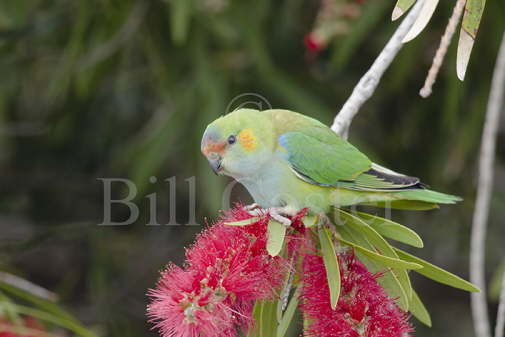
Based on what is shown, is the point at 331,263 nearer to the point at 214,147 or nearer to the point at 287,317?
the point at 287,317

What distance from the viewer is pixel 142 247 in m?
4.60

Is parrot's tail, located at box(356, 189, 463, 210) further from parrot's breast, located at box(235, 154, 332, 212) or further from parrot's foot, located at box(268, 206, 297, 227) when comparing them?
parrot's foot, located at box(268, 206, 297, 227)

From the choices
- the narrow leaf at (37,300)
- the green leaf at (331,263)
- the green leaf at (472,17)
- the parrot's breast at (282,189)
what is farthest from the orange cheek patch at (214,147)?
the narrow leaf at (37,300)

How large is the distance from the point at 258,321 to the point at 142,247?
2.77 m

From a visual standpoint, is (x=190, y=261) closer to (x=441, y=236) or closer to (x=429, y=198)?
(x=429, y=198)

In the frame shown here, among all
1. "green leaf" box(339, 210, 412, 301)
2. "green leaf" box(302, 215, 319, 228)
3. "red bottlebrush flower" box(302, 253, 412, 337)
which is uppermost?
"green leaf" box(302, 215, 319, 228)

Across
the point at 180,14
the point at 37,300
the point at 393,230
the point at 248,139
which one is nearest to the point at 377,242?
the point at 393,230

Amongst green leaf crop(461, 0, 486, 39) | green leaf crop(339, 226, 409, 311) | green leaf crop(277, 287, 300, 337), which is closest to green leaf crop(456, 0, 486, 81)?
green leaf crop(461, 0, 486, 39)

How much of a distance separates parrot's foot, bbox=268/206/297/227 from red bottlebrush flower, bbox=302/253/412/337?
0.46ft

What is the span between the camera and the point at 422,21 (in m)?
1.74

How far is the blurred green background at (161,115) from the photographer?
3.76 meters

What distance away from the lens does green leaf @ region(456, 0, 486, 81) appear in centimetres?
174

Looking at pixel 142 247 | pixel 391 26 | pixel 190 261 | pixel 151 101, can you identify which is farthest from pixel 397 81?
pixel 190 261

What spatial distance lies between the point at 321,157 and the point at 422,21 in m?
0.60
